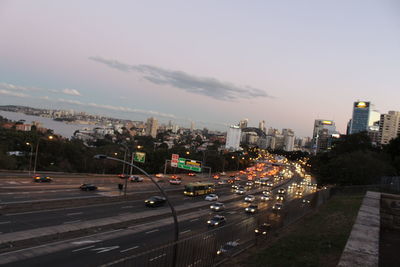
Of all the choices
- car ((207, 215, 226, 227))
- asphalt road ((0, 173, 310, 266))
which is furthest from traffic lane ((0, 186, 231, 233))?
car ((207, 215, 226, 227))

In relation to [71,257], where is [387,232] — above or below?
above

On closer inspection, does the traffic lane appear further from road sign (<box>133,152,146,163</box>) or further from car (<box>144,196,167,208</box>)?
road sign (<box>133,152,146,163</box>)

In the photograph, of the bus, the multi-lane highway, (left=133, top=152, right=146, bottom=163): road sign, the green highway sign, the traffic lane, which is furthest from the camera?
the green highway sign

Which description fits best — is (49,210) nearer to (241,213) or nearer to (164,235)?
(164,235)

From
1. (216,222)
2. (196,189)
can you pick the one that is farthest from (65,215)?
(196,189)

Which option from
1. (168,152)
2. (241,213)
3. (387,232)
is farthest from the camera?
(168,152)

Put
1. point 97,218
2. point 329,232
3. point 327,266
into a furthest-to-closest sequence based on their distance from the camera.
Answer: point 97,218, point 329,232, point 327,266

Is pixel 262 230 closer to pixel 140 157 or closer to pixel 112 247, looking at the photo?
pixel 112 247

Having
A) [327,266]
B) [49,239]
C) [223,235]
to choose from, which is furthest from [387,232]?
[49,239]
